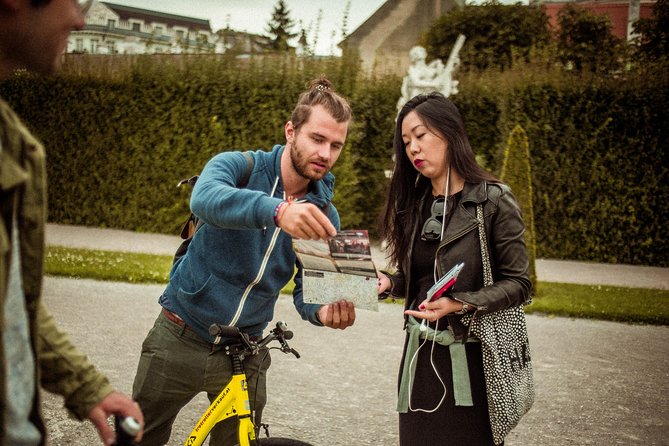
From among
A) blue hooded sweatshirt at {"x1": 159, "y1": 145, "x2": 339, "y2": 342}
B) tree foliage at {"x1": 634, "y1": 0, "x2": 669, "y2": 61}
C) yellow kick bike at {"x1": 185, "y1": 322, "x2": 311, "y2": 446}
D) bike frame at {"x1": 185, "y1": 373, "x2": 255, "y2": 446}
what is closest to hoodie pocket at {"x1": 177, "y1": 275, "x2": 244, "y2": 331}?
blue hooded sweatshirt at {"x1": 159, "y1": 145, "x2": 339, "y2": 342}

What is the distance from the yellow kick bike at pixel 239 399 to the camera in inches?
101

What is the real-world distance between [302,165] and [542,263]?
10590 mm

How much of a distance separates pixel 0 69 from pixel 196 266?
1.65 meters

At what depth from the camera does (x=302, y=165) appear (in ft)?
9.13

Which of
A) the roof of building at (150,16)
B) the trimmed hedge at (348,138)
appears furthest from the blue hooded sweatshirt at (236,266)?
the roof of building at (150,16)

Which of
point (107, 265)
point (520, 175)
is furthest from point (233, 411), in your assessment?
point (107, 265)

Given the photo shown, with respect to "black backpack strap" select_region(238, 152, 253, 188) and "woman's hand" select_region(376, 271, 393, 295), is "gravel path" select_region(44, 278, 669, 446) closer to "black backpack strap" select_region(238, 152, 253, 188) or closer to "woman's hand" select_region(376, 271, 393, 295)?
"woman's hand" select_region(376, 271, 393, 295)

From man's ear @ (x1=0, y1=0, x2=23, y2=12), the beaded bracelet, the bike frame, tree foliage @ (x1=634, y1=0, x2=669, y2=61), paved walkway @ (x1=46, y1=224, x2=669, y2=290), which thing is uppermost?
tree foliage @ (x1=634, y1=0, x2=669, y2=61)

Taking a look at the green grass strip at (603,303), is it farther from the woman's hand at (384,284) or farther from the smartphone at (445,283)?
the smartphone at (445,283)

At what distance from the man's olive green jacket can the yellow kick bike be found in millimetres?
1012

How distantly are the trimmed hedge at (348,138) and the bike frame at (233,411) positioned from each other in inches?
415

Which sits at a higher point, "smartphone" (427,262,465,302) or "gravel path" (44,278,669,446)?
"smartphone" (427,262,465,302)

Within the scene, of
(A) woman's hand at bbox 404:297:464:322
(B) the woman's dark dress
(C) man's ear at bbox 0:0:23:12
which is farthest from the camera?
(B) the woman's dark dress

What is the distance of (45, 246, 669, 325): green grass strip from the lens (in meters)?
8.23
